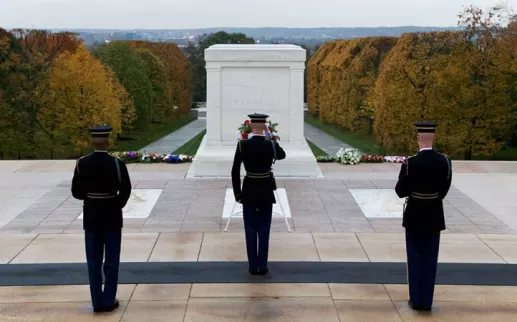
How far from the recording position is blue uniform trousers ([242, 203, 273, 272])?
5703 mm

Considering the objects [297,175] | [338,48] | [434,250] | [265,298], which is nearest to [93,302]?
[265,298]

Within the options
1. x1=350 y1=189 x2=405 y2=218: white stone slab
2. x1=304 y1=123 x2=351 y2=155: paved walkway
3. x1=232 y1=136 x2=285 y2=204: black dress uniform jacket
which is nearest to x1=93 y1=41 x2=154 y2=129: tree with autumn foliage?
x1=304 y1=123 x2=351 y2=155: paved walkway

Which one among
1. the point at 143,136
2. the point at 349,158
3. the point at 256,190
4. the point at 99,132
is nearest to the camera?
the point at 99,132

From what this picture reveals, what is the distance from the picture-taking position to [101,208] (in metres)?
4.84

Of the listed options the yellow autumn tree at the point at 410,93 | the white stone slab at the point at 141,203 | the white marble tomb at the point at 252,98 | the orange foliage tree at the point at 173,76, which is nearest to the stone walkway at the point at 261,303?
the white stone slab at the point at 141,203

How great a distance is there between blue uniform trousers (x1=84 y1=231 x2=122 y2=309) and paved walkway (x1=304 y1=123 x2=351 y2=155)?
24528 millimetres

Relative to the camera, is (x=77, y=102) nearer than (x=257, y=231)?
No

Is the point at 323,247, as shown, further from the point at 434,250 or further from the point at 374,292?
the point at 434,250

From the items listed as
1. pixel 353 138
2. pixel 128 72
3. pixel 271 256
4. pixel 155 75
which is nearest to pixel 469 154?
pixel 353 138

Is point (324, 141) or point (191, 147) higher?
point (191, 147)

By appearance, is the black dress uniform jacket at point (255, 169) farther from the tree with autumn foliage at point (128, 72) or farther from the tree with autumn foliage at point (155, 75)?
the tree with autumn foliage at point (155, 75)

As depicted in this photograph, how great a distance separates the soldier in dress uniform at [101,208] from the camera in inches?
189

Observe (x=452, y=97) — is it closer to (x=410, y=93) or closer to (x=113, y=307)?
(x=410, y=93)

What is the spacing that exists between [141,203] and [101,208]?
3888 mm
